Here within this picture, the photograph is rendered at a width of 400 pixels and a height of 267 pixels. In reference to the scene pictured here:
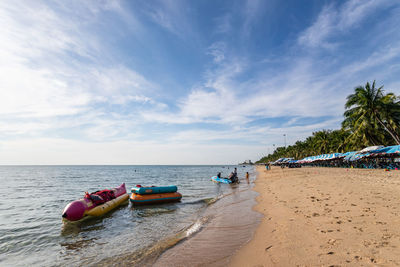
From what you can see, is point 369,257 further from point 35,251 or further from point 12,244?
point 12,244

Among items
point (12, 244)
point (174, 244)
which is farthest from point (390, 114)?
point (12, 244)

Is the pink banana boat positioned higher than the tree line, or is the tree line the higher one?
the tree line

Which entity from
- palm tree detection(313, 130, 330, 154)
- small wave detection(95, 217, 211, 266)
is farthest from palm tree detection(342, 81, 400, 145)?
small wave detection(95, 217, 211, 266)

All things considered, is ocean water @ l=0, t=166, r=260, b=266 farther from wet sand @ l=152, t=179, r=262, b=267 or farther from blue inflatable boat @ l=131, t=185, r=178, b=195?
blue inflatable boat @ l=131, t=185, r=178, b=195

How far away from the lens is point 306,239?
16.2ft

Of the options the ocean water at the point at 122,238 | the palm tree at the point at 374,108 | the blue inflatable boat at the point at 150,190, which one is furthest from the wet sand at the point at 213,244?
the palm tree at the point at 374,108

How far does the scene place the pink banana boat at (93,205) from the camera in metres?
9.55

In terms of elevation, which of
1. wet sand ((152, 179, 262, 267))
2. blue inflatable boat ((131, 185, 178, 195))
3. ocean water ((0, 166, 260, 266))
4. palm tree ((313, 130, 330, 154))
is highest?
palm tree ((313, 130, 330, 154))

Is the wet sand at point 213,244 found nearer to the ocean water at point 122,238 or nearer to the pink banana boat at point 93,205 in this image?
the ocean water at point 122,238

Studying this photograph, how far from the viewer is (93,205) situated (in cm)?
1104

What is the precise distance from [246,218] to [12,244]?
33.5 feet

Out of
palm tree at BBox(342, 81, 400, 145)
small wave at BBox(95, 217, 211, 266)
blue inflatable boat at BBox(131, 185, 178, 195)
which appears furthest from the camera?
palm tree at BBox(342, 81, 400, 145)

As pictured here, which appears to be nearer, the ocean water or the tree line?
the ocean water

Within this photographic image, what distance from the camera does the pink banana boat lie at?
955 centimetres
